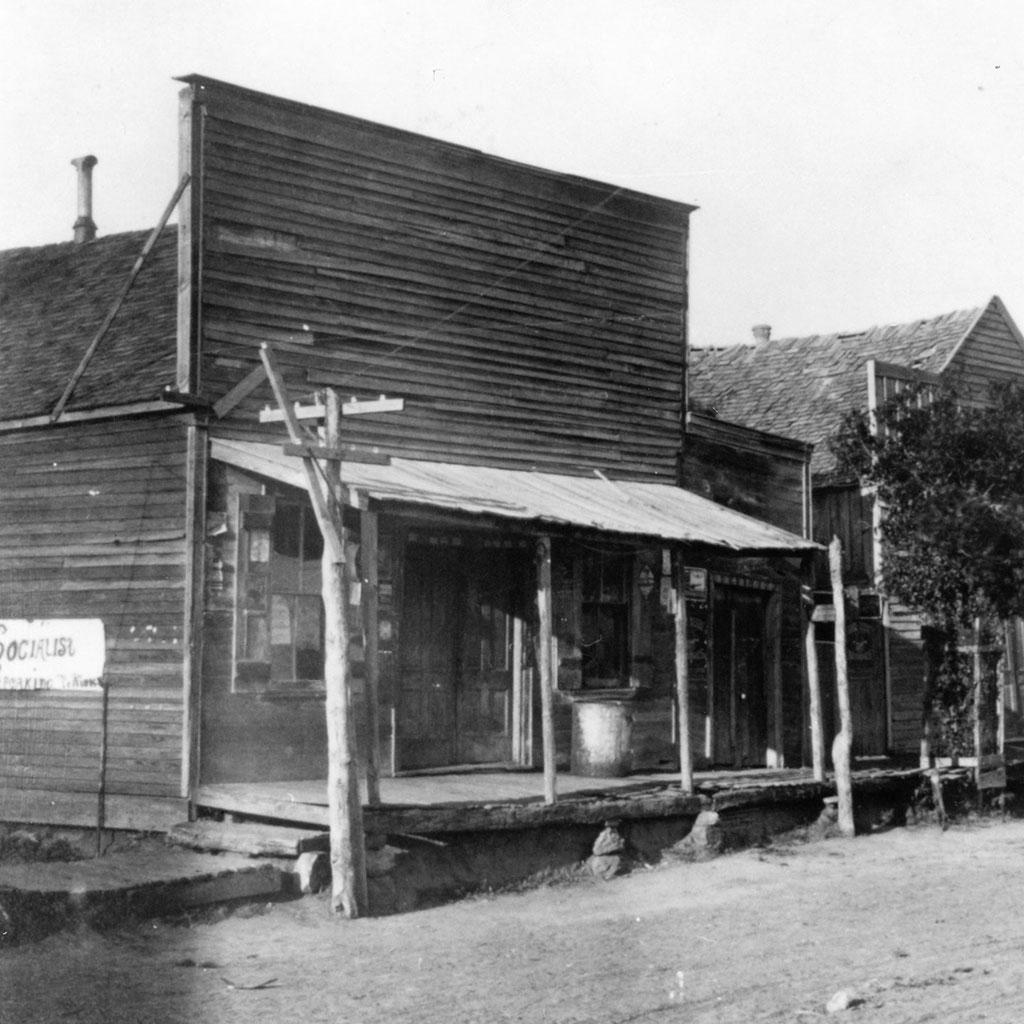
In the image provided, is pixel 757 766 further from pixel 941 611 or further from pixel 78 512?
pixel 78 512

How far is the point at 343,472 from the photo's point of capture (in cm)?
1150

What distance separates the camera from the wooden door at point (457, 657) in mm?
13234

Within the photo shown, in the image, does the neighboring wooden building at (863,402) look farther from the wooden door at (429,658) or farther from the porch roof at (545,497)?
the wooden door at (429,658)

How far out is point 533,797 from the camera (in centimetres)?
1171

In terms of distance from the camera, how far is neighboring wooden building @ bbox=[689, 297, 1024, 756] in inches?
741

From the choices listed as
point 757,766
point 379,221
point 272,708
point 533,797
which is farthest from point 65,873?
point 757,766

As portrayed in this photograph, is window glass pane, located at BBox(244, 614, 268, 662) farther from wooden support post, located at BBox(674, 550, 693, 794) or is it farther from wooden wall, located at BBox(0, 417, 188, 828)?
wooden support post, located at BBox(674, 550, 693, 794)

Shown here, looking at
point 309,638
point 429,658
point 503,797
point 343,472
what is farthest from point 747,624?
point 343,472

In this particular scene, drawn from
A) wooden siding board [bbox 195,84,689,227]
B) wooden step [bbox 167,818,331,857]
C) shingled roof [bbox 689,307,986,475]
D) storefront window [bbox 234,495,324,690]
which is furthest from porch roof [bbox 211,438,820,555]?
shingled roof [bbox 689,307,986,475]

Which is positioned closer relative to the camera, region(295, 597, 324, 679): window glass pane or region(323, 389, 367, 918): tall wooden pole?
region(323, 389, 367, 918): tall wooden pole

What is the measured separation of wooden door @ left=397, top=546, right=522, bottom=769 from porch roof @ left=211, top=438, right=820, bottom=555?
846 mm

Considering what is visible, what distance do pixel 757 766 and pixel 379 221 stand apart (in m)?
7.33

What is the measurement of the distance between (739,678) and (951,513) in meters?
3.07

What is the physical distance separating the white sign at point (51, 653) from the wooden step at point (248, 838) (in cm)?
171
